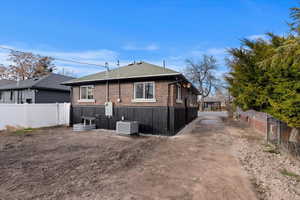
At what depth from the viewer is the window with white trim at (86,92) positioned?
1131 cm

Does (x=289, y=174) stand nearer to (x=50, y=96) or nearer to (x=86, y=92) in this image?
(x=86, y=92)

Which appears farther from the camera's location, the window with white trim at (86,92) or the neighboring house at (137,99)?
the window with white trim at (86,92)

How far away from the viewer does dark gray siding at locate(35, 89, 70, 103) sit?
15.6 m

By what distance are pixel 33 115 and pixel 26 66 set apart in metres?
23.3

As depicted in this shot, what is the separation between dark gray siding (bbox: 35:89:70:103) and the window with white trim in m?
7.25

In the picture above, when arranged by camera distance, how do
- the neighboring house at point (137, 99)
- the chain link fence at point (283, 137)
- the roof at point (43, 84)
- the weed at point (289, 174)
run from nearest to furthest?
1. the weed at point (289, 174)
2. the chain link fence at point (283, 137)
3. the neighboring house at point (137, 99)
4. the roof at point (43, 84)

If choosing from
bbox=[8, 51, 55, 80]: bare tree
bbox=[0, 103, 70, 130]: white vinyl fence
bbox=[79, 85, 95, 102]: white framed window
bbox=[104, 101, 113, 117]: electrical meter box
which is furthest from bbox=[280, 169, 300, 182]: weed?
bbox=[8, 51, 55, 80]: bare tree

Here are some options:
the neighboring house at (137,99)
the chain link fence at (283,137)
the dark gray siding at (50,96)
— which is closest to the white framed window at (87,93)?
the neighboring house at (137,99)

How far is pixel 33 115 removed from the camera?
1073cm

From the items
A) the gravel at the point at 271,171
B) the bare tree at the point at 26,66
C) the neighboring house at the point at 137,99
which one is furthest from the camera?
the bare tree at the point at 26,66

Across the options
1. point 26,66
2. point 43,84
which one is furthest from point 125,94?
point 26,66

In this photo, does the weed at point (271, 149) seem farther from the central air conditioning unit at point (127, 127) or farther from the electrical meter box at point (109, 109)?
the electrical meter box at point (109, 109)

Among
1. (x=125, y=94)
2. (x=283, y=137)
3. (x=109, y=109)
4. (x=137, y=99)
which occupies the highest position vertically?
(x=125, y=94)

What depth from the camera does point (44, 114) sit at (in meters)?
11.3
